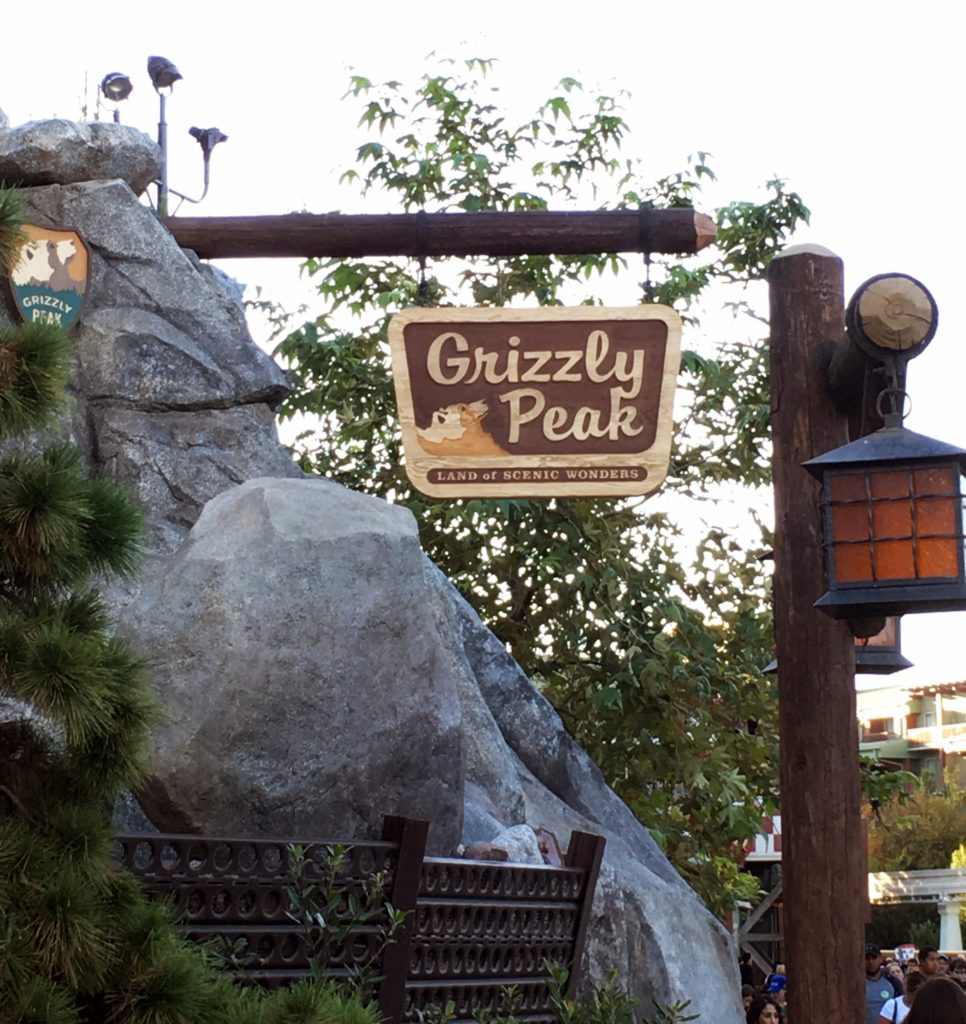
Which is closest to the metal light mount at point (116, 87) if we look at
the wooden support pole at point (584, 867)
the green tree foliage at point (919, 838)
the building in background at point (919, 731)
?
the wooden support pole at point (584, 867)

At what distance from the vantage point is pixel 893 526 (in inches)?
172

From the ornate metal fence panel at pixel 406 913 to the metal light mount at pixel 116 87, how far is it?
6.68m

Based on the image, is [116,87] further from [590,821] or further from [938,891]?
[938,891]

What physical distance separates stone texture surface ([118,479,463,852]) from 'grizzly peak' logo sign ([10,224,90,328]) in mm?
3751

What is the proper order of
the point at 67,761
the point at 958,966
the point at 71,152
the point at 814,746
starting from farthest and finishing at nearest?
the point at 958,966, the point at 71,152, the point at 814,746, the point at 67,761

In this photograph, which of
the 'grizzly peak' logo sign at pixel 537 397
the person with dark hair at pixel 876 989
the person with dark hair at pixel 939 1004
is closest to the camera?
the person with dark hair at pixel 939 1004

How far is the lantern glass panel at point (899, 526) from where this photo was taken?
4.29m

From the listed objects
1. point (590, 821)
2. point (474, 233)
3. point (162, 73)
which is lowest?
point (590, 821)

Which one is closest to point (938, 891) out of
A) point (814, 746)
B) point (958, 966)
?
point (958, 966)

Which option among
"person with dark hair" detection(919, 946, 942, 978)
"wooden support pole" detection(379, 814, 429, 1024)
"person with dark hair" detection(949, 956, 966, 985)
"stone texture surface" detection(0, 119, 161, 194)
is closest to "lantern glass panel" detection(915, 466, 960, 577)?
"wooden support pole" detection(379, 814, 429, 1024)

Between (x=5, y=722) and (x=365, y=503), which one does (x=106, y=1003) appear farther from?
(x=365, y=503)

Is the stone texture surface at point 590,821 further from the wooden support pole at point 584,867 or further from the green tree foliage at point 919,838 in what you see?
the green tree foliage at point 919,838

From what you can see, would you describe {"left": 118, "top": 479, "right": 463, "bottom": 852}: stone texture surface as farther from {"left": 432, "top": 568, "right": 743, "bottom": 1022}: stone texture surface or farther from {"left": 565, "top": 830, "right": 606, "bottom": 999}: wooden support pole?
{"left": 432, "top": 568, "right": 743, "bottom": 1022}: stone texture surface

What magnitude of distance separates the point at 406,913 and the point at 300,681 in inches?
38.3
